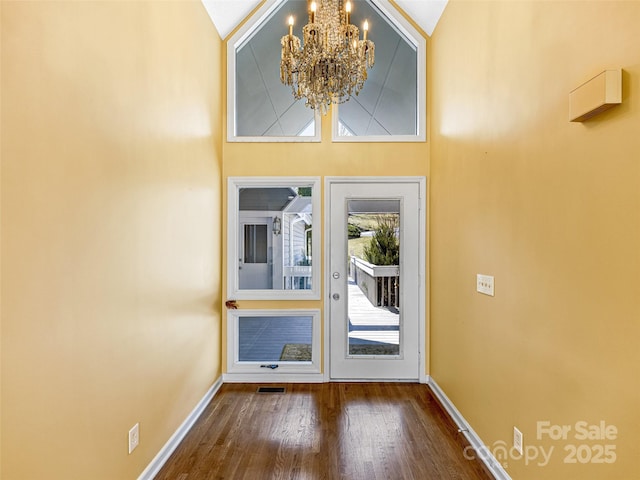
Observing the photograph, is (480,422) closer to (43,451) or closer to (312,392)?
(312,392)

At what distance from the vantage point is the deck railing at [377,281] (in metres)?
3.54

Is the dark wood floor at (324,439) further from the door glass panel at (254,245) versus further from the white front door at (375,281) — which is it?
the door glass panel at (254,245)

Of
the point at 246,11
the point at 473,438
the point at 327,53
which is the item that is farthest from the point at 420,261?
the point at 246,11

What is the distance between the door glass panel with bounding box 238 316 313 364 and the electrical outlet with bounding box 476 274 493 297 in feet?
A: 5.82

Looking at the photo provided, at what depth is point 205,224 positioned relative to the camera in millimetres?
3098

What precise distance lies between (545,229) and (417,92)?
7.92ft

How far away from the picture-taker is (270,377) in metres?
3.55

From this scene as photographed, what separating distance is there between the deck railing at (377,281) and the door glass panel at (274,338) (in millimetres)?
656

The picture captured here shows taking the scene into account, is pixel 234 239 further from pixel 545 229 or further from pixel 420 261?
pixel 545 229

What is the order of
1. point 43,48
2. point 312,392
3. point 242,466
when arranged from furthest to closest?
point 312,392 → point 242,466 → point 43,48

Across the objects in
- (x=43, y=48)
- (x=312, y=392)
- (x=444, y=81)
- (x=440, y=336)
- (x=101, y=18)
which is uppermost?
(x=444, y=81)

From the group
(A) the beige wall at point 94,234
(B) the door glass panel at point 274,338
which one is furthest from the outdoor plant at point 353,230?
(A) the beige wall at point 94,234

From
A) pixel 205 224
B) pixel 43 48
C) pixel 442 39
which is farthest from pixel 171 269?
pixel 442 39

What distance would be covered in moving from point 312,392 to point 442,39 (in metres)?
3.39
